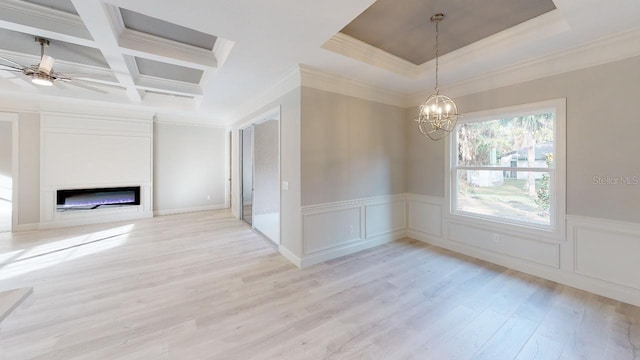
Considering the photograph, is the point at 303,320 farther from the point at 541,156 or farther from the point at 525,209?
the point at 541,156

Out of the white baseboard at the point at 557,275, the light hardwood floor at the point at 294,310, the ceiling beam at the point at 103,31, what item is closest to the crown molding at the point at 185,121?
the ceiling beam at the point at 103,31

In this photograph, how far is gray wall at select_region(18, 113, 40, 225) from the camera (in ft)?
15.9

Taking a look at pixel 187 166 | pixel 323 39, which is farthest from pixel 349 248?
pixel 187 166

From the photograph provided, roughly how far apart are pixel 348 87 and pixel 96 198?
6.13 metres

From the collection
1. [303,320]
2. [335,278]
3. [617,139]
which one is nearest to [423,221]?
[335,278]

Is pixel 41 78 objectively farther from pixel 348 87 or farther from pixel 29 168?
pixel 348 87

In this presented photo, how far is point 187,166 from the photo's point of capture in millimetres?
6586

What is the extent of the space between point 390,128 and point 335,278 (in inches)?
105

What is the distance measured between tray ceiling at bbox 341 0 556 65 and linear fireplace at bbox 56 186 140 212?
617cm

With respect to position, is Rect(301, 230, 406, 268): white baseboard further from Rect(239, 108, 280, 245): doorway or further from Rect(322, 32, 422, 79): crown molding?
Rect(322, 32, 422, 79): crown molding

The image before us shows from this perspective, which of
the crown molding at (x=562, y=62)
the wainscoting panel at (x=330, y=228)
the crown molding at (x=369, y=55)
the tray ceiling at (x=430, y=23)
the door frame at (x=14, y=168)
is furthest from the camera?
the door frame at (x=14, y=168)

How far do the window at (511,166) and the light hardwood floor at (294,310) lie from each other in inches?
31.7

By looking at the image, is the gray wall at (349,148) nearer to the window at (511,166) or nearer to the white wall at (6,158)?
the window at (511,166)

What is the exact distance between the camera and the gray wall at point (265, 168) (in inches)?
201
